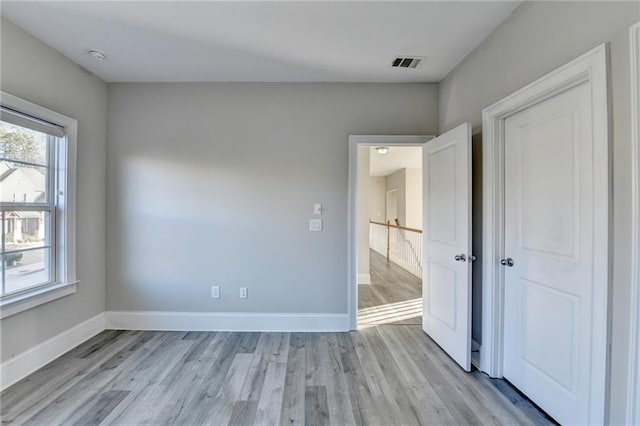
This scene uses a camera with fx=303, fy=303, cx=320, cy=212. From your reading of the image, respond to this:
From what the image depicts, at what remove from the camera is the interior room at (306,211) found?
5.52ft

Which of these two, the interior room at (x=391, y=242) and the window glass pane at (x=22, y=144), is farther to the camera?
the interior room at (x=391, y=242)

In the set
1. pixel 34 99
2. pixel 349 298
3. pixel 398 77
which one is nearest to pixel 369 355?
pixel 349 298

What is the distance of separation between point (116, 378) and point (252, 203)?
1871 millimetres

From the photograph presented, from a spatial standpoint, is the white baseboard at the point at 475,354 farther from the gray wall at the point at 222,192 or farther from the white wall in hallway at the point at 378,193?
the white wall in hallway at the point at 378,193

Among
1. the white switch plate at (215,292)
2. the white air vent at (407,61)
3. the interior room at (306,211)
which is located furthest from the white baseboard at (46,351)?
the white air vent at (407,61)

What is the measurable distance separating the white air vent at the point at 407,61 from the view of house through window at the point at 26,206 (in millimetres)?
3161

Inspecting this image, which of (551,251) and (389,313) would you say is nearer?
(551,251)

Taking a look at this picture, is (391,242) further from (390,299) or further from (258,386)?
(258,386)

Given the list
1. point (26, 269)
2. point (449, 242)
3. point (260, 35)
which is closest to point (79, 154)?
point (26, 269)

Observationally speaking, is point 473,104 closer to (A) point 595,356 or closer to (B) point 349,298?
(A) point 595,356

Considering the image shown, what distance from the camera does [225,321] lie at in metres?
3.27

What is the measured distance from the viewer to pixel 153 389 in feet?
7.16

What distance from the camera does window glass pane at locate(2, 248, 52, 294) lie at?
2.33m

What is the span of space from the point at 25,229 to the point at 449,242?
3.58m
